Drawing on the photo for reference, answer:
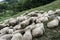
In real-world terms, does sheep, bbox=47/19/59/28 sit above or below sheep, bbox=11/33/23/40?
below

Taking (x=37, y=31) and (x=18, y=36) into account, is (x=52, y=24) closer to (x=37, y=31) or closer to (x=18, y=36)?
(x=37, y=31)

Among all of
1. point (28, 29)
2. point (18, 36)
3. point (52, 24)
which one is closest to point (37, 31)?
point (28, 29)

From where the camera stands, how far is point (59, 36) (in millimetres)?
5250

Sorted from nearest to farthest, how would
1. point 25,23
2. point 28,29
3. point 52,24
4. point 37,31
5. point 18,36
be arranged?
point 18,36 < point 37,31 < point 28,29 < point 52,24 < point 25,23

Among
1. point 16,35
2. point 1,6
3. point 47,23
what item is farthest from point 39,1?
point 1,6

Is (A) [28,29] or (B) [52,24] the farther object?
(B) [52,24]

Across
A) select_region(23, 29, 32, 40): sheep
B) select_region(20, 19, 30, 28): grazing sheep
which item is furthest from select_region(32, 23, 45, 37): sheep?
select_region(20, 19, 30, 28): grazing sheep

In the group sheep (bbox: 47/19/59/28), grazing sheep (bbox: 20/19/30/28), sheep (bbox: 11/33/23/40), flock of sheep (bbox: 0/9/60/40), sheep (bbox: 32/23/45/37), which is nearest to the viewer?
sheep (bbox: 11/33/23/40)

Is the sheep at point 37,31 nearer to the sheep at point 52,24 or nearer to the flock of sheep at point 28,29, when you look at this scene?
the flock of sheep at point 28,29

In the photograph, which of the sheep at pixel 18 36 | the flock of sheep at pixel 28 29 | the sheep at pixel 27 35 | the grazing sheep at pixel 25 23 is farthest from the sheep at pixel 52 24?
the sheep at pixel 18 36

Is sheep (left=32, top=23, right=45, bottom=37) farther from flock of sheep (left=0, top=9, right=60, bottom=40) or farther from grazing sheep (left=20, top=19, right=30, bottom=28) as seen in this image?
grazing sheep (left=20, top=19, right=30, bottom=28)

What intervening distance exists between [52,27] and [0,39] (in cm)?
166

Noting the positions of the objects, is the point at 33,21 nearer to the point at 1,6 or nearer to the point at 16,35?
the point at 16,35

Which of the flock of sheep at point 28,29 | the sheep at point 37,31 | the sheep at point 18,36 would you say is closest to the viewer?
the sheep at point 18,36
